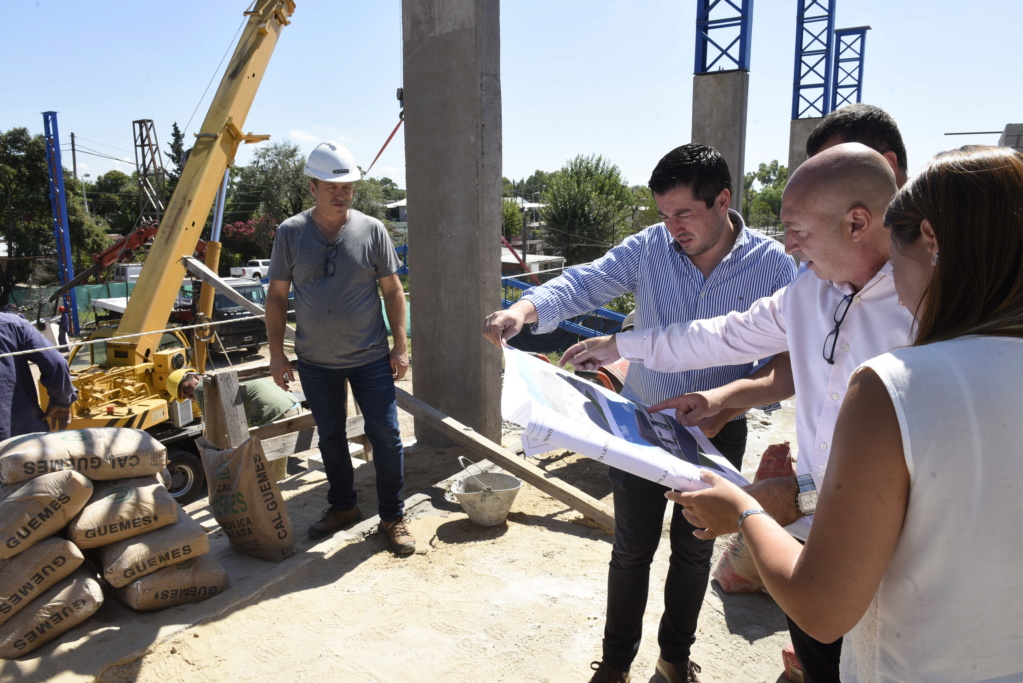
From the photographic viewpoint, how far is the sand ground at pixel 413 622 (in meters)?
2.92

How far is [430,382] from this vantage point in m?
5.75

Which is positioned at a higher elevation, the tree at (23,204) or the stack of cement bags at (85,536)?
the tree at (23,204)

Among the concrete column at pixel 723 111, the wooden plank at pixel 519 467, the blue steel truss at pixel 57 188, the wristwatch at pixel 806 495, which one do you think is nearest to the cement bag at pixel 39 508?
the wooden plank at pixel 519 467

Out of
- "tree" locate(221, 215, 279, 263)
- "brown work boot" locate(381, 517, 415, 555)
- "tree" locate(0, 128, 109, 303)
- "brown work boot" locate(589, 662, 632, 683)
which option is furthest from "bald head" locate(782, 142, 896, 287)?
Answer: "tree" locate(221, 215, 279, 263)

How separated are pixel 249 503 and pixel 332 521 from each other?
59 cm

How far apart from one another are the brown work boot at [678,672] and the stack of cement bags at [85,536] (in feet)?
6.95

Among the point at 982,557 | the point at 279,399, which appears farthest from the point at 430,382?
the point at 982,557

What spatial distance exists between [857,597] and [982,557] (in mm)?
183

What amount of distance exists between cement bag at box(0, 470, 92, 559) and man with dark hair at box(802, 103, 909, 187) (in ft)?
10.9

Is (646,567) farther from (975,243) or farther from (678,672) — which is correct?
(975,243)

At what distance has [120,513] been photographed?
317 centimetres

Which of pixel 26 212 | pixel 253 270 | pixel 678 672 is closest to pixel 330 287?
pixel 678 672

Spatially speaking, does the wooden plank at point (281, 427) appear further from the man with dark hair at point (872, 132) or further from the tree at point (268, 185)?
the tree at point (268, 185)

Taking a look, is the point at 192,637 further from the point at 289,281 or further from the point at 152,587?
the point at 289,281
